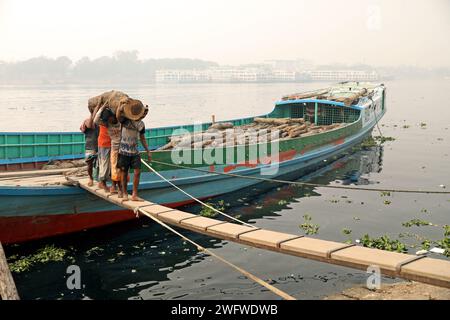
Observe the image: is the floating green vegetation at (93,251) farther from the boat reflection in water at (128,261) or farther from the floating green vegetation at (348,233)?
the floating green vegetation at (348,233)

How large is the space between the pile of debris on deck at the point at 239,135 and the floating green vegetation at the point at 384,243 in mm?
6606

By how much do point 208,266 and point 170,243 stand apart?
1.82 meters

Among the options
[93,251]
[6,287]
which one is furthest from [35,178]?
[6,287]

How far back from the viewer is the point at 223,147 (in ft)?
48.9

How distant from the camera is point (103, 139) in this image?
1027 cm

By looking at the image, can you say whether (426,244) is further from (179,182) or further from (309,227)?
(179,182)

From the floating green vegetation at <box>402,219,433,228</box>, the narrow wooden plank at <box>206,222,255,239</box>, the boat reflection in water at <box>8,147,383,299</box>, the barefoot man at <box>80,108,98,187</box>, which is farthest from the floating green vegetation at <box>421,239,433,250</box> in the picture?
the barefoot man at <box>80,108,98,187</box>

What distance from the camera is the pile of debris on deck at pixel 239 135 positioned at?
15.7m

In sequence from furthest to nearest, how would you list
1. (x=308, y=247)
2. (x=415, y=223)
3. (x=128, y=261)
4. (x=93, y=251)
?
1. (x=415, y=223)
2. (x=93, y=251)
3. (x=128, y=261)
4. (x=308, y=247)

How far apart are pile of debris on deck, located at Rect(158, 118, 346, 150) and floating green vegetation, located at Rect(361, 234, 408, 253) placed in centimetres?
661

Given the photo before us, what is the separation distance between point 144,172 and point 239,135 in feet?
20.2

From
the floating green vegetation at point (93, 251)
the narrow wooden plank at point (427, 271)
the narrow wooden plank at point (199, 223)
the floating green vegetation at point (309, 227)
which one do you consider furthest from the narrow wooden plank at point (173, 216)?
the floating green vegetation at point (309, 227)

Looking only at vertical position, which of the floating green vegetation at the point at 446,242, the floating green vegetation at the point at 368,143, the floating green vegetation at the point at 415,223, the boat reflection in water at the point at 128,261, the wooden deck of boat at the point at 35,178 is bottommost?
the boat reflection in water at the point at 128,261

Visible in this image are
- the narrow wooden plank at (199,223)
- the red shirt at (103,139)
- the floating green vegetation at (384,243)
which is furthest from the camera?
the floating green vegetation at (384,243)
